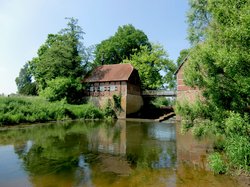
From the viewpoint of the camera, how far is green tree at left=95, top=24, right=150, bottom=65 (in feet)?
153

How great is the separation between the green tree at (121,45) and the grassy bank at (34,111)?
16.5m

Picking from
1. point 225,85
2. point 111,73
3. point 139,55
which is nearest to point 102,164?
point 225,85

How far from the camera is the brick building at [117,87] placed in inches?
1442

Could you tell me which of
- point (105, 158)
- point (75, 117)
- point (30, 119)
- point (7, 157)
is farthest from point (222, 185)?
point (75, 117)

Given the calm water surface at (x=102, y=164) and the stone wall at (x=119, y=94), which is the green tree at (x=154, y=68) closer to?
the stone wall at (x=119, y=94)

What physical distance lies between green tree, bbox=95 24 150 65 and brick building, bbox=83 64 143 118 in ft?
25.5

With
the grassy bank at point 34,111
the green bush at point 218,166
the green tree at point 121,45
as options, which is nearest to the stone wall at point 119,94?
the grassy bank at point 34,111

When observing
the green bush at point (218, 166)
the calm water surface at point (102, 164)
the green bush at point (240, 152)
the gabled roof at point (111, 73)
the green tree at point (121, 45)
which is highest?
the green tree at point (121, 45)

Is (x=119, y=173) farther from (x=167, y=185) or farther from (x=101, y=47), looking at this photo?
(x=101, y=47)

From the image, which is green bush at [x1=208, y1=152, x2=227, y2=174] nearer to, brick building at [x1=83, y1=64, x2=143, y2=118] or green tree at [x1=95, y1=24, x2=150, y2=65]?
brick building at [x1=83, y1=64, x2=143, y2=118]

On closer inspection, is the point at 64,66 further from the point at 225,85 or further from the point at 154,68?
the point at 225,85

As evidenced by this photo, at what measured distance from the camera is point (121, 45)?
1836 inches

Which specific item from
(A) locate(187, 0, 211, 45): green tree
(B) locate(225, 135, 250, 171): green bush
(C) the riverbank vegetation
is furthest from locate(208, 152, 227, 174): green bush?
(A) locate(187, 0, 211, 45): green tree

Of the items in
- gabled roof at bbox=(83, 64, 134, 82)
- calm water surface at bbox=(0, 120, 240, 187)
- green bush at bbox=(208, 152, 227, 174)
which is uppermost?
gabled roof at bbox=(83, 64, 134, 82)
